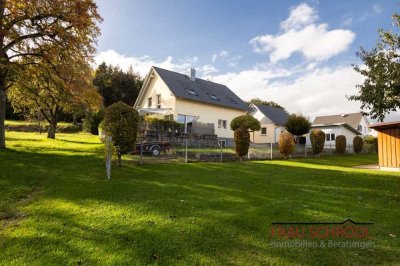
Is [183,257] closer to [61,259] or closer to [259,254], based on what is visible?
[259,254]

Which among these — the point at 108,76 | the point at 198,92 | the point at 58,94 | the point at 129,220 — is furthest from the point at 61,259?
the point at 108,76

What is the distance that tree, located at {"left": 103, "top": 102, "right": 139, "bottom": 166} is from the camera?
1300cm

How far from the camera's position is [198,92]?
34.9 meters

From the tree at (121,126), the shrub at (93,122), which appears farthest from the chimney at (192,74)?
the tree at (121,126)

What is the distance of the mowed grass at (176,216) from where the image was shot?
489 cm

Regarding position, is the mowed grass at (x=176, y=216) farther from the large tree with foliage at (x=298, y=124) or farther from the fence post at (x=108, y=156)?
the large tree with foliage at (x=298, y=124)

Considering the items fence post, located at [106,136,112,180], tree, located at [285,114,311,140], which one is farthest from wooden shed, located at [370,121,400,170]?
fence post, located at [106,136,112,180]

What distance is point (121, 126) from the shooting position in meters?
13.1

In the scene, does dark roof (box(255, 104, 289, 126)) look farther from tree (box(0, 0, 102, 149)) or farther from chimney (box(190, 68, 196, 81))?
tree (box(0, 0, 102, 149))

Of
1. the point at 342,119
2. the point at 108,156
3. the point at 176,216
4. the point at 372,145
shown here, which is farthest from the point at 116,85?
the point at 342,119

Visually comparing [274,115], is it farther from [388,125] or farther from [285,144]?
[388,125]

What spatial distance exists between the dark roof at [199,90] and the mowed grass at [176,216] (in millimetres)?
21330

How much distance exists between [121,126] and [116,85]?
121 feet

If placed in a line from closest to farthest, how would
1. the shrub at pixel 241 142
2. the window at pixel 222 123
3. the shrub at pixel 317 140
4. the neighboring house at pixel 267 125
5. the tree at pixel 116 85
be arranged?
the shrub at pixel 241 142, the shrub at pixel 317 140, the window at pixel 222 123, the neighboring house at pixel 267 125, the tree at pixel 116 85
